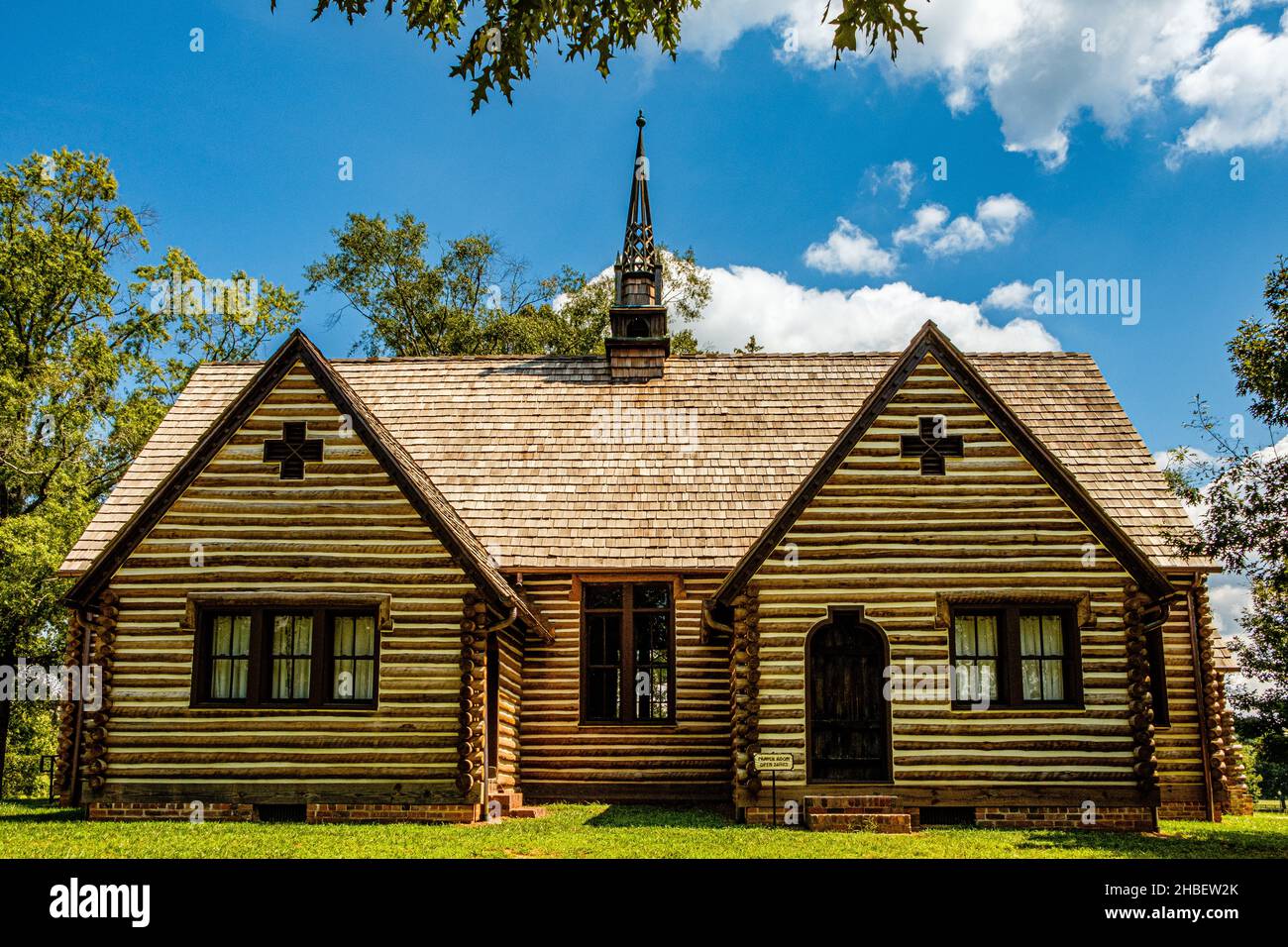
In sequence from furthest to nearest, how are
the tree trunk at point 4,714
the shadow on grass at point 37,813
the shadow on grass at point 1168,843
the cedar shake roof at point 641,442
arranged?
the tree trunk at point 4,714 → the cedar shake roof at point 641,442 → the shadow on grass at point 37,813 → the shadow on grass at point 1168,843

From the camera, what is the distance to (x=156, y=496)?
1672cm

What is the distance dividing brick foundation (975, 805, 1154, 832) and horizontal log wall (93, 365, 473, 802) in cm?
779

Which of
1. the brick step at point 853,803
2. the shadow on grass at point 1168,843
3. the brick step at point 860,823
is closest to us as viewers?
the shadow on grass at point 1168,843

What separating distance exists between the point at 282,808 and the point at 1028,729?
36.3 feet

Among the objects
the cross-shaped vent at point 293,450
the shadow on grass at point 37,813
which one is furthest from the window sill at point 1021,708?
the shadow on grass at point 37,813

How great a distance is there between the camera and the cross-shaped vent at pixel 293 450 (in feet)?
55.7

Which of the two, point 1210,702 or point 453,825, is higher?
point 1210,702

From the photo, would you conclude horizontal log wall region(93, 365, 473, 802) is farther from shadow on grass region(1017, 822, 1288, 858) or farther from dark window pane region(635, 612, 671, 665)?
shadow on grass region(1017, 822, 1288, 858)

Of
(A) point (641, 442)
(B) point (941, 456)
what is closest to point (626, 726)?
(A) point (641, 442)

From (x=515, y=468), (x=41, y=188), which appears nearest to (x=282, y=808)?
(x=515, y=468)

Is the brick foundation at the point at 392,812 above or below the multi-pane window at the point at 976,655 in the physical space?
below

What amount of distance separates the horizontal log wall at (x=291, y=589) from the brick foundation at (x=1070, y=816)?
25.6ft

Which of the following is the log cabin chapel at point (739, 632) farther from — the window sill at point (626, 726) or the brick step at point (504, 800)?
the window sill at point (626, 726)
